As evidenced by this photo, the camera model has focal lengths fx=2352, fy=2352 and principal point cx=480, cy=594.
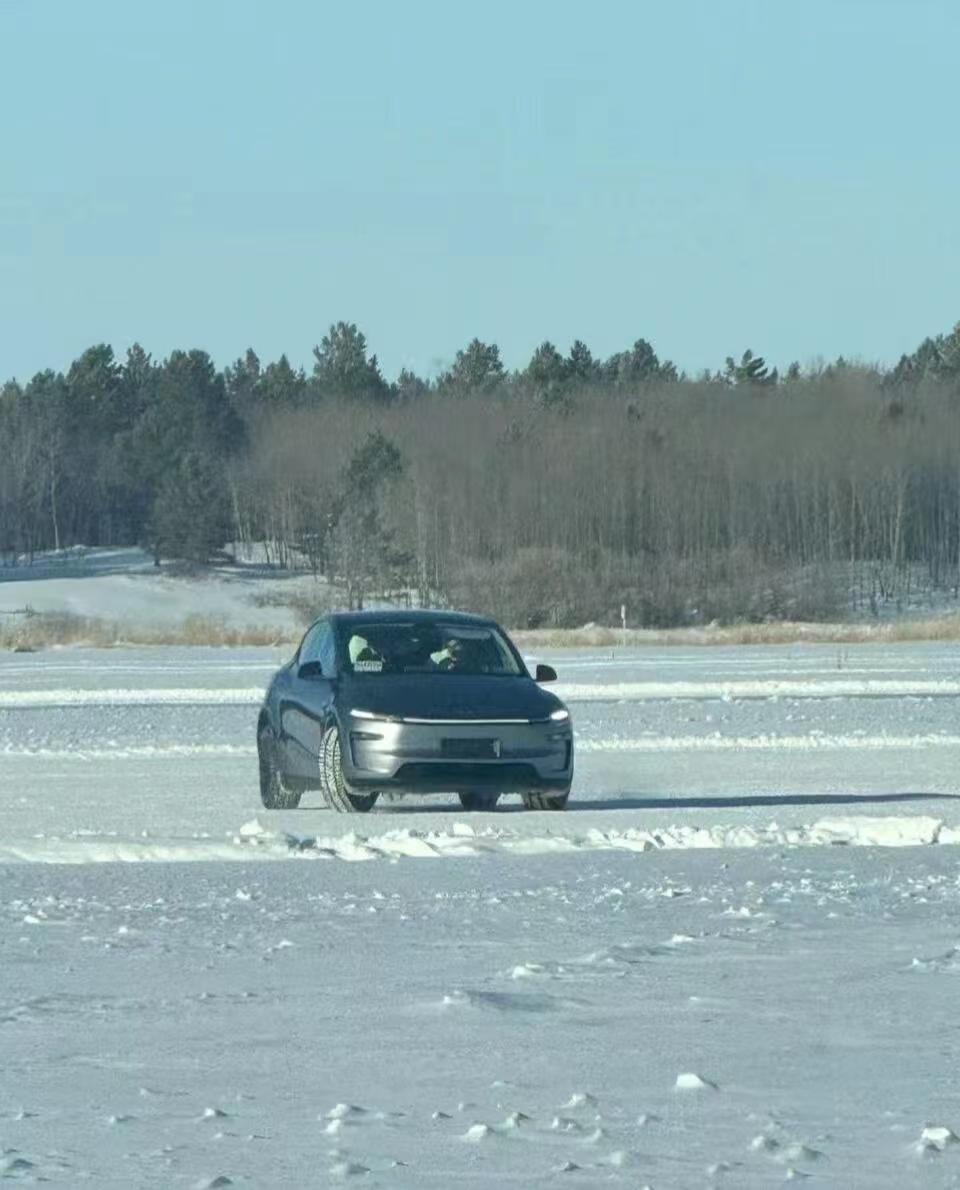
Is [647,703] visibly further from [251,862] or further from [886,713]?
[251,862]

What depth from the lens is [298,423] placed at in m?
128

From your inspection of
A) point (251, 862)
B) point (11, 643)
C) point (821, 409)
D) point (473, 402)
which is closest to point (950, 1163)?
point (251, 862)

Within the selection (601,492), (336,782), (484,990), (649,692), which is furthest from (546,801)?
(601,492)

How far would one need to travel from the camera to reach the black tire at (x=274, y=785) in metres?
17.3

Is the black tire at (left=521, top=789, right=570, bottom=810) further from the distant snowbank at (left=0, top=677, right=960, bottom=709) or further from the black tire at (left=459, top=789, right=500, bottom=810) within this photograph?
the distant snowbank at (left=0, top=677, right=960, bottom=709)

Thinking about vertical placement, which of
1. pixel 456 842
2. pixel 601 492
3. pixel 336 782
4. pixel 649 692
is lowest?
pixel 649 692

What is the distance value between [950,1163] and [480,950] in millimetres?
3781

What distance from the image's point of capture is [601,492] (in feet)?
325

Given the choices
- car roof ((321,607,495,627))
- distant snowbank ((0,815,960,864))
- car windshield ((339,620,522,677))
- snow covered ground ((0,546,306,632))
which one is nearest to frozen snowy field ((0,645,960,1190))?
distant snowbank ((0,815,960,864))

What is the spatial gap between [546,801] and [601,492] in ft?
272

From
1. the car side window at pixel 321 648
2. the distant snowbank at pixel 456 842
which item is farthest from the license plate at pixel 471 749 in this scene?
the car side window at pixel 321 648

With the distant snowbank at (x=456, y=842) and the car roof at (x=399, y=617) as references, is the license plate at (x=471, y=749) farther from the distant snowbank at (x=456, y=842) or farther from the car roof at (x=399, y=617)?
the car roof at (x=399, y=617)

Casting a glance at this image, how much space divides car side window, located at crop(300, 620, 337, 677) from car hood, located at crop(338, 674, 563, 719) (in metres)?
0.50

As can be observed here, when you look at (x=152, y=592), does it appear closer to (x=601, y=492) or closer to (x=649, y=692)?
(x=601, y=492)
